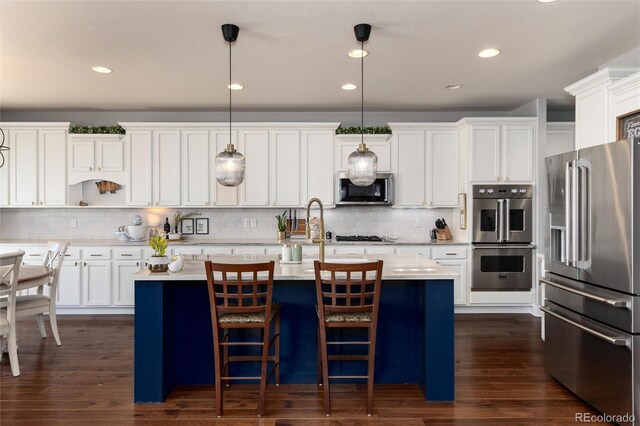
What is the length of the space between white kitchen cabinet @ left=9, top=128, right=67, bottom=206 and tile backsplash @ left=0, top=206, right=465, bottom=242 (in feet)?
1.28

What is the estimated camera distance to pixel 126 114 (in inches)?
241

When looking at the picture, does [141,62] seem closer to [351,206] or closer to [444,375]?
[351,206]

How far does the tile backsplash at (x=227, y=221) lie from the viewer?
19.9 ft

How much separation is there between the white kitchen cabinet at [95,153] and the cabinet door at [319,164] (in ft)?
8.03

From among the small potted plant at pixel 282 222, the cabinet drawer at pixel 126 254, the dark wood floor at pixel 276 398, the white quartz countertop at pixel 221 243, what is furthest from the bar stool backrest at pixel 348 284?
the cabinet drawer at pixel 126 254

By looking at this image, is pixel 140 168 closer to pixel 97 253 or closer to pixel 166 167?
pixel 166 167

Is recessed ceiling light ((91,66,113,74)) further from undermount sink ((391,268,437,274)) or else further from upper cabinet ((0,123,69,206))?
undermount sink ((391,268,437,274))

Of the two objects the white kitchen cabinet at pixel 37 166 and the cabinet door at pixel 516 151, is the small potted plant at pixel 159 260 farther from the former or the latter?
the cabinet door at pixel 516 151

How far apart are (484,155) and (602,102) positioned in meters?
1.91

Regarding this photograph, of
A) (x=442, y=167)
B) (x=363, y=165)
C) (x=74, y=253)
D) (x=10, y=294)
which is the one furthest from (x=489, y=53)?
(x=74, y=253)

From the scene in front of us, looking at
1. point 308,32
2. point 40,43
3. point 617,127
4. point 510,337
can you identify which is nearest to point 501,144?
point 617,127

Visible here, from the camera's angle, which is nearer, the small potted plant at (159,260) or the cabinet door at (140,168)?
the small potted plant at (159,260)

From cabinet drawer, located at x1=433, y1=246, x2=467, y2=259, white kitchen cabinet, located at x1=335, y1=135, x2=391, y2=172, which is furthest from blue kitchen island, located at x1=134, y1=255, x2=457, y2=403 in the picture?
white kitchen cabinet, located at x1=335, y1=135, x2=391, y2=172

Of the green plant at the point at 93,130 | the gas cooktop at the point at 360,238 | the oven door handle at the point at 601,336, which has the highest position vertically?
the green plant at the point at 93,130
